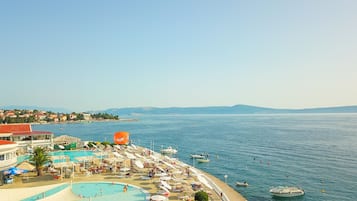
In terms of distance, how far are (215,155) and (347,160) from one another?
24.2 m

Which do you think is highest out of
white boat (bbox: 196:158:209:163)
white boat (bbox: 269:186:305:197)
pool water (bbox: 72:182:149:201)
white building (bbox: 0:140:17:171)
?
white building (bbox: 0:140:17:171)

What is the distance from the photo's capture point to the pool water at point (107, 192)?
969 inches

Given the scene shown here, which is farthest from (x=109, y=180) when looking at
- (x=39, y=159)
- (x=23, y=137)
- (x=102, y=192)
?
(x=23, y=137)

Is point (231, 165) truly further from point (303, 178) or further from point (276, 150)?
point (276, 150)

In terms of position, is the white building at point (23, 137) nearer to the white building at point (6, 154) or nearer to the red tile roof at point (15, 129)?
the red tile roof at point (15, 129)

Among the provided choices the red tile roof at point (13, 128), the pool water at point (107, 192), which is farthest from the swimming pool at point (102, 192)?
the red tile roof at point (13, 128)

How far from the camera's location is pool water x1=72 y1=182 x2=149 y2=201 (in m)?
24.6

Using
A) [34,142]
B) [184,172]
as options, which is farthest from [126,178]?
[34,142]

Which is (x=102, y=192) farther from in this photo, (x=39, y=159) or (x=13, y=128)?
(x=13, y=128)

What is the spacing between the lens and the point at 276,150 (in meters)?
64.8

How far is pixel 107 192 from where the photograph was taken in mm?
26703

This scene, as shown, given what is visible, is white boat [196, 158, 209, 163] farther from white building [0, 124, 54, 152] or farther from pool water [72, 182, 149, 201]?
pool water [72, 182, 149, 201]

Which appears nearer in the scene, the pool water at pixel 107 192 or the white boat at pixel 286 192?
the pool water at pixel 107 192

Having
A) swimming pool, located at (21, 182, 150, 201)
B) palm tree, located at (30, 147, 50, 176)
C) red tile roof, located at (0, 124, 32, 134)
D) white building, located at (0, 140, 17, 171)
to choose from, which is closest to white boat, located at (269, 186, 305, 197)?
swimming pool, located at (21, 182, 150, 201)
